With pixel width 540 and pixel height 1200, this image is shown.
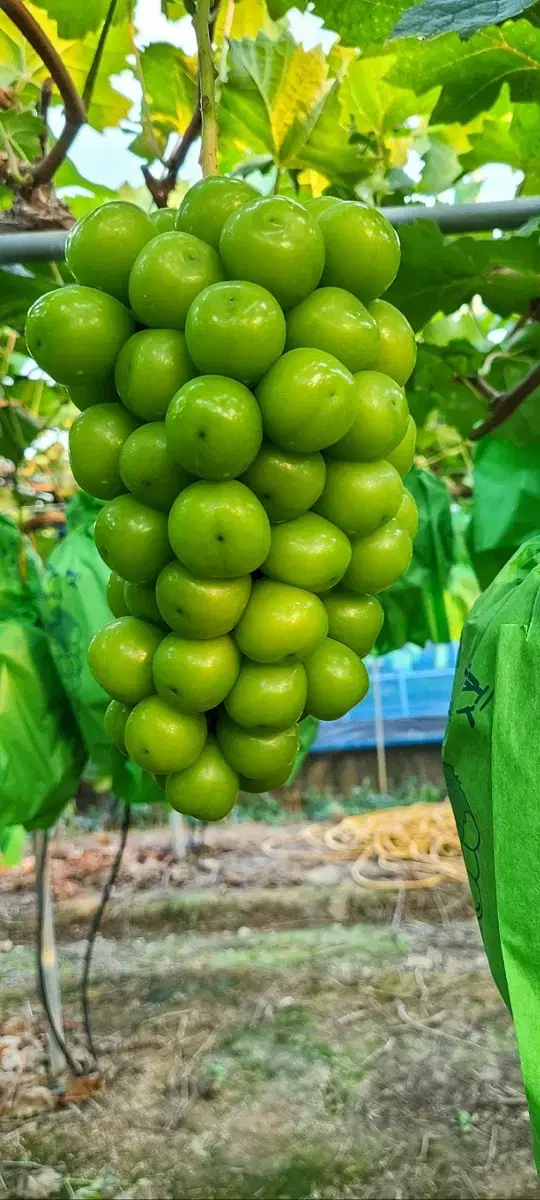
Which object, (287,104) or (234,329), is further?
(287,104)

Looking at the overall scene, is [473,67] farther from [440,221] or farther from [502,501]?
[502,501]

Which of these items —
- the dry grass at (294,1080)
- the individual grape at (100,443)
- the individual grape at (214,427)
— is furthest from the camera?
the dry grass at (294,1080)

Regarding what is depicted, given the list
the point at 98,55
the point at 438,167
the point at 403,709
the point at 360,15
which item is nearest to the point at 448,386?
the point at 438,167

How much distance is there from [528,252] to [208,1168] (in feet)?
7.60

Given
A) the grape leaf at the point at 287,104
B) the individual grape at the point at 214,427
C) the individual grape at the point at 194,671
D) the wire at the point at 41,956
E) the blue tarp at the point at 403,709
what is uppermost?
the grape leaf at the point at 287,104

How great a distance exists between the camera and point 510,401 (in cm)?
140

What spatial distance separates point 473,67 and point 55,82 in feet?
1.70

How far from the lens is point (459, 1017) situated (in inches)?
119

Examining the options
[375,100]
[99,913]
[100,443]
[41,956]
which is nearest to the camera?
[100,443]

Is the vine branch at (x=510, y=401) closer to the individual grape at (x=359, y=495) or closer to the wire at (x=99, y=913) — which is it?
the individual grape at (x=359, y=495)

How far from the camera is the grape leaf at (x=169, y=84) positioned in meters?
1.26

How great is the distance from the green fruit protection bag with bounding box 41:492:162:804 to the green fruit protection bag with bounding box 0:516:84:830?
0.04m

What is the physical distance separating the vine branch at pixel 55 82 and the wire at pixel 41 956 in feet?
4.83

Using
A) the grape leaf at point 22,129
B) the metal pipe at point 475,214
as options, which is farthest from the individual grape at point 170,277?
the grape leaf at point 22,129
